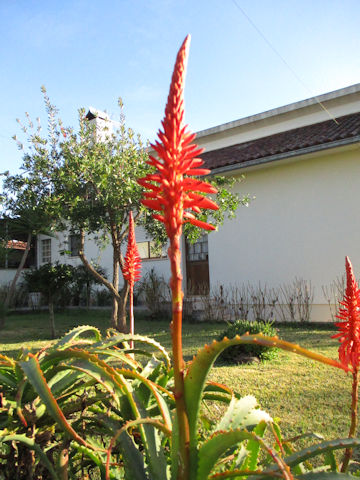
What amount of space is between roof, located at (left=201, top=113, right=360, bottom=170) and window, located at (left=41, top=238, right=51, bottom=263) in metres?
9.82

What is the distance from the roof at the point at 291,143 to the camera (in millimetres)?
8820

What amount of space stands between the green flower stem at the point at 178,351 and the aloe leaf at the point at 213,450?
0.08 metres

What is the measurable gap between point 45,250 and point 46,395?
18768 mm

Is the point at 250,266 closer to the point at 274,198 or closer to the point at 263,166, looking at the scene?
the point at 274,198

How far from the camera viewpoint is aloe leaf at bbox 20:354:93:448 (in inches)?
46.3

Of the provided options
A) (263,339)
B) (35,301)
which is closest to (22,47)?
(263,339)

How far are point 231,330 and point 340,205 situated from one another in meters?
5.00

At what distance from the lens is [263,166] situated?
1031 centimetres

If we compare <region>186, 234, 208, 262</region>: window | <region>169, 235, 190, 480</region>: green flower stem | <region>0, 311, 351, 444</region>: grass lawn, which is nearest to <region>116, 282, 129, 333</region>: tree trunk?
<region>0, 311, 351, 444</region>: grass lawn

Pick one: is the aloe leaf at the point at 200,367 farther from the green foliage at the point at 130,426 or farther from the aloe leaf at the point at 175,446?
the aloe leaf at the point at 175,446

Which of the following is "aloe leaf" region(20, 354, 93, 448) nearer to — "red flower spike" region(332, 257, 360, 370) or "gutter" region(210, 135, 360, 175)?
"red flower spike" region(332, 257, 360, 370)

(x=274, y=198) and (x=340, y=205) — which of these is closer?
(x=340, y=205)

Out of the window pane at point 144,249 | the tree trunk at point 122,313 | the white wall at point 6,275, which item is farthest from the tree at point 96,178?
the white wall at point 6,275

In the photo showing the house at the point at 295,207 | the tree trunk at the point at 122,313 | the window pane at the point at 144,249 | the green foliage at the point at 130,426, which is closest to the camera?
the green foliage at the point at 130,426
